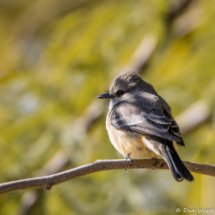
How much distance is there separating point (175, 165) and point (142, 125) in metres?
0.70

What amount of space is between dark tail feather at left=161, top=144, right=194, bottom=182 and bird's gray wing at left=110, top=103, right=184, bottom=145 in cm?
12

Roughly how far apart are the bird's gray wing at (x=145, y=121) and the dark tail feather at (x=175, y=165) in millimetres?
121

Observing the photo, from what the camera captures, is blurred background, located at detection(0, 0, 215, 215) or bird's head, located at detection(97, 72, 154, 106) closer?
blurred background, located at detection(0, 0, 215, 215)

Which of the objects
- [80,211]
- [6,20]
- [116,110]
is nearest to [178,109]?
[116,110]

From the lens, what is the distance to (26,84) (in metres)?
4.40

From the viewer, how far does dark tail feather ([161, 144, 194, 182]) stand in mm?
2732

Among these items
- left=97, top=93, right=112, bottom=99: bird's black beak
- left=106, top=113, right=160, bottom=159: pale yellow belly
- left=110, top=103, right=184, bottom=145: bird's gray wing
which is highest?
left=97, top=93, right=112, bottom=99: bird's black beak

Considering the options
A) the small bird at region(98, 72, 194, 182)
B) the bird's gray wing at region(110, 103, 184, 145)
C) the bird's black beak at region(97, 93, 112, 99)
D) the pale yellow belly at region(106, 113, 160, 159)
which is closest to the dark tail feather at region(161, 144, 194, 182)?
the small bird at region(98, 72, 194, 182)

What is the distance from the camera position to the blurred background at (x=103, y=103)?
379cm

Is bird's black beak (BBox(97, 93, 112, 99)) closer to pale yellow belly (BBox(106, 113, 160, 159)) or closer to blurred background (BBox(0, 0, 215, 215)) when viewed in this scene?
blurred background (BBox(0, 0, 215, 215))

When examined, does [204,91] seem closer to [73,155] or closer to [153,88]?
[153,88]

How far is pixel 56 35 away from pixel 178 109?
217cm

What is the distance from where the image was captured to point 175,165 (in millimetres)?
2861

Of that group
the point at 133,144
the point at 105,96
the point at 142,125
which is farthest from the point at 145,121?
the point at 105,96
